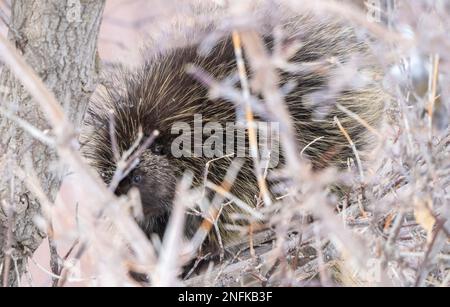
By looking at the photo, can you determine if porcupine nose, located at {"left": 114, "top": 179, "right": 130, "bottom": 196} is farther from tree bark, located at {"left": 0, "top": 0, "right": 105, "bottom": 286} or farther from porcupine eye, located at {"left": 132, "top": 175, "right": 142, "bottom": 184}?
tree bark, located at {"left": 0, "top": 0, "right": 105, "bottom": 286}

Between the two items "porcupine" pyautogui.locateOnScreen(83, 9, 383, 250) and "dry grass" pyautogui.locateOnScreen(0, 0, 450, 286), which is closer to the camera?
"dry grass" pyautogui.locateOnScreen(0, 0, 450, 286)

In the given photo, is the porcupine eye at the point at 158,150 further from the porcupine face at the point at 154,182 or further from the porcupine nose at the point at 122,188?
the porcupine nose at the point at 122,188

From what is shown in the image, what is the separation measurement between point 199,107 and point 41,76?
2.82 ft

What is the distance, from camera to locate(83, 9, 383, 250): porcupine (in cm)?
293

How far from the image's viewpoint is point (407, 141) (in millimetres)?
1897

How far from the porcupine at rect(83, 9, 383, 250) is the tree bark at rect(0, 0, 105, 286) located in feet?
1.87

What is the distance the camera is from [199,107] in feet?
9.84

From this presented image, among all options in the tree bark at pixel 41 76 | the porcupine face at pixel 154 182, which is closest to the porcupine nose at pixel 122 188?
the porcupine face at pixel 154 182

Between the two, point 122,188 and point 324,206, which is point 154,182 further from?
point 324,206

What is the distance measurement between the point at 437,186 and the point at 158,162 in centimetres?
141

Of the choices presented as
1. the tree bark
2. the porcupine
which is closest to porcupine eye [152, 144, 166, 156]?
the porcupine

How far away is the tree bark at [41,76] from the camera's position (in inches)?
89.8
